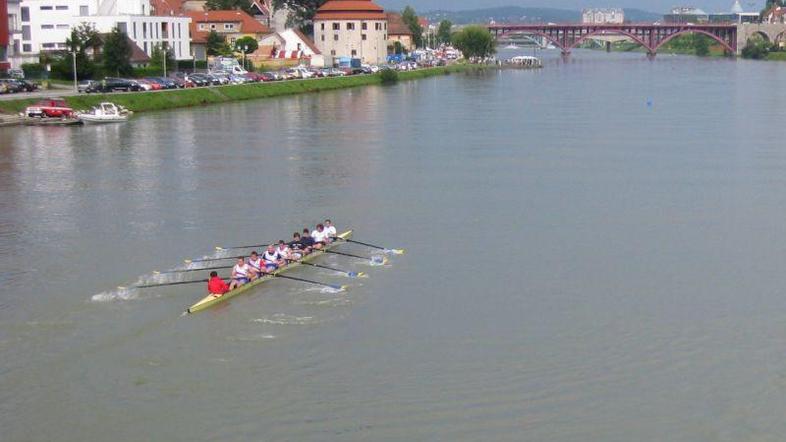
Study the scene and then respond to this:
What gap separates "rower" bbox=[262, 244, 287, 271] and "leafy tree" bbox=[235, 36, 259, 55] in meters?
54.1

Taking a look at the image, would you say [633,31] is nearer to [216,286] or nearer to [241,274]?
[241,274]

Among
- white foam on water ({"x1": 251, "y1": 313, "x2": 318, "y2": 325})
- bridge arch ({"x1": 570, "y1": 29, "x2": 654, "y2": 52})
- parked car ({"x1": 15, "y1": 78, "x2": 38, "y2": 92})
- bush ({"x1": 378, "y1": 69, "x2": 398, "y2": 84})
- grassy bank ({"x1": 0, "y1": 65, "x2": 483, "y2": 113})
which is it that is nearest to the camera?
white foam on water ({"x1": 251, "y1": 313, "x2": 318, "y2": 325})

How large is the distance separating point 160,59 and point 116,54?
6.19m

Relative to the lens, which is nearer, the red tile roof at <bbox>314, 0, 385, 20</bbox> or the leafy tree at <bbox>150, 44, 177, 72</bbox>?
the leafy tree at <bbox>150, 44, 177, 72</bbox>

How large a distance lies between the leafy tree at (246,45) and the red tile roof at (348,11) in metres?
17.1

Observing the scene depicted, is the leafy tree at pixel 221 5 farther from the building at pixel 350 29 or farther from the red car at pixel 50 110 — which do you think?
the red car at pixel 50 110

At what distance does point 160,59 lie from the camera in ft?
186

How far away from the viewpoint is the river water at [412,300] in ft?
37.2

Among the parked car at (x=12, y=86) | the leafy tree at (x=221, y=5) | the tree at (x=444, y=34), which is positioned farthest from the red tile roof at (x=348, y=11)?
the tree at (x=444, y=34)

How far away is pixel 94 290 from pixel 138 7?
156ft

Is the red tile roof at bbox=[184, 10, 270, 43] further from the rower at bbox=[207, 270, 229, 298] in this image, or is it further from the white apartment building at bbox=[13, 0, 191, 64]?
the rower at bbox=[207, 270, 229, 298]

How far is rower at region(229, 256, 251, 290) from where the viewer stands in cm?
1549

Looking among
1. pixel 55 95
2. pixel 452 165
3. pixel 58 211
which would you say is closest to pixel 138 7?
pixel 55 95

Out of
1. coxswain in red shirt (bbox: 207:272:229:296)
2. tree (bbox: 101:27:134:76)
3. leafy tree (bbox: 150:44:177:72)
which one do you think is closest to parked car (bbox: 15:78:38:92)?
tree (bbox: 101:27:134:76)
